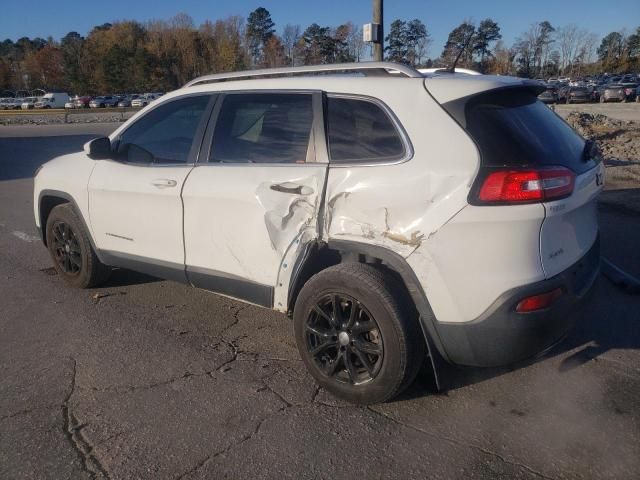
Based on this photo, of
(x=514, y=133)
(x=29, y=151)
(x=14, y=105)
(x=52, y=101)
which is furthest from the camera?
(x=14, y=105)

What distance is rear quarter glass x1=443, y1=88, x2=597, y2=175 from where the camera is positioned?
9.33ft

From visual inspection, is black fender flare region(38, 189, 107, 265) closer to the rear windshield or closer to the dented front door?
the dented front door

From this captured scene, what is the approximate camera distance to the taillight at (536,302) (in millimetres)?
2762

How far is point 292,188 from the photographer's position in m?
3.37

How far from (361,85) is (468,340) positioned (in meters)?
1.54

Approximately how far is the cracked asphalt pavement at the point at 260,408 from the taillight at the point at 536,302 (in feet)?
2.28

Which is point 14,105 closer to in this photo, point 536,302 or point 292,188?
point 292,188

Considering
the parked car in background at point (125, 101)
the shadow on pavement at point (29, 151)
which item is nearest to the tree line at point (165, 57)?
the parked car in background at point (125, 101)

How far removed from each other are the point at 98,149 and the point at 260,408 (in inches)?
98.2

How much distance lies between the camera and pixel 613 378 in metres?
3.47

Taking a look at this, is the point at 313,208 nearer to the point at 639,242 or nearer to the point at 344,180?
the point at 344,180

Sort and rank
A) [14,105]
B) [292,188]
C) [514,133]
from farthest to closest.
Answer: [14,105], [292,188], [514,133]

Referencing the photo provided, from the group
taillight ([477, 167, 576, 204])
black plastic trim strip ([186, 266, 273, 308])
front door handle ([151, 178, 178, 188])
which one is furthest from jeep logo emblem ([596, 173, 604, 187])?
front door handle ([151, 178, 178, 188])

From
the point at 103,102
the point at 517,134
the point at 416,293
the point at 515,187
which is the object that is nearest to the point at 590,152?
the point at 517,134
